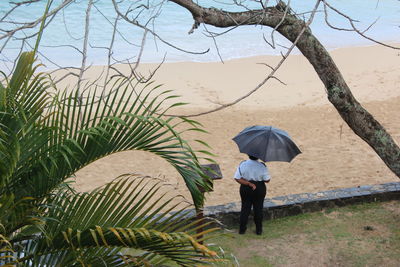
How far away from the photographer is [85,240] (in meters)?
3.37

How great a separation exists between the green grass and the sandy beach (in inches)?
40.6

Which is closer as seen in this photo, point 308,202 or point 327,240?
point 327,240

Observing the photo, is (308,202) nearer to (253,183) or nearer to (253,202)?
(253,202)

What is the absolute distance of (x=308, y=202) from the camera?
7.85 meters

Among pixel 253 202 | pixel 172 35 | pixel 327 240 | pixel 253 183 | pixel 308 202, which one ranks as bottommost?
pixel 172 35

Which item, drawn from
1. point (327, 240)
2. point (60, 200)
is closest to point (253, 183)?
point (327, 240)

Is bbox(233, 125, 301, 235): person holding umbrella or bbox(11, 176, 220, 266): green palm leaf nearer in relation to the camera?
bbox(11, 176, 220, 266): green palm leaf

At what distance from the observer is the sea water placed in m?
21.3

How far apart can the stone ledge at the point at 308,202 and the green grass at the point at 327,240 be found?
8 centimetres

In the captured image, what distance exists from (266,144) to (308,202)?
1018 millimetres

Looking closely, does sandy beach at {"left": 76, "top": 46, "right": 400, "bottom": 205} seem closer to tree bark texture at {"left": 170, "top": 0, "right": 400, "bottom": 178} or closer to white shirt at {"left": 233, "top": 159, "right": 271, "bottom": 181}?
white shirt at {"left": 233, "top": 159, "right": 271, "bottom": 181}

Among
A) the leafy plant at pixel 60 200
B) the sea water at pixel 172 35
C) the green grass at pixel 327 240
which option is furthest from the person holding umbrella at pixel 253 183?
the sea water at pixel 172 35

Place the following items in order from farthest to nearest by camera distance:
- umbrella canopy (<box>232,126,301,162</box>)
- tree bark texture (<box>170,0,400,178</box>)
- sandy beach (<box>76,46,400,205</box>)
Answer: sandy beach (<box>76,46,400,205</box>) < umbrella canopy (<box>232,126,301,162</box>) < tree bark texture (<box>170,0,400,178</box>)

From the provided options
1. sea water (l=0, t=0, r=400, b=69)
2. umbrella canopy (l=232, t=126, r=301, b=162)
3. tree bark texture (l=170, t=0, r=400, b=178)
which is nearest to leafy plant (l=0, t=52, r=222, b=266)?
tree bark texture (l=170, t=0, r=400, b=178)
